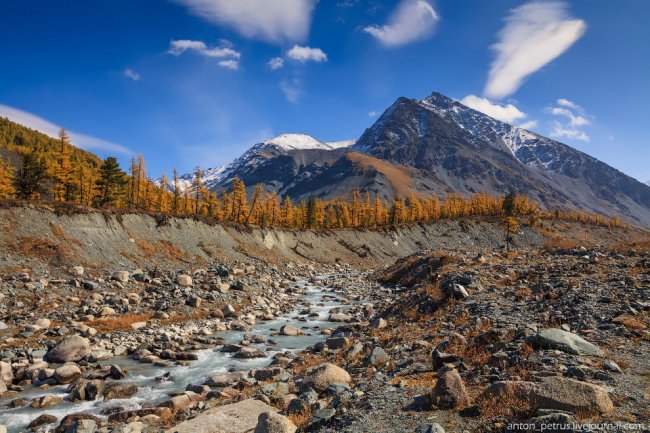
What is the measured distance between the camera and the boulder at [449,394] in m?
9.12

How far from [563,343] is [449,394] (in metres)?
5.20

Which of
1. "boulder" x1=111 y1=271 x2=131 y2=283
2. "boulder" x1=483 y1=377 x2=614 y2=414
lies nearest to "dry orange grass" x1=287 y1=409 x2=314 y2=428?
"boulder" x1=483 y1=377 x2=614 y2=414

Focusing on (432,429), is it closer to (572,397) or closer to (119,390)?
(572,397)

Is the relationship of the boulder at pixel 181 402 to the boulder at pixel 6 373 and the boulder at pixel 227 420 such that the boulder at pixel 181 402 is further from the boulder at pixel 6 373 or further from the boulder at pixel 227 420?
the boulder at pixel 6 373

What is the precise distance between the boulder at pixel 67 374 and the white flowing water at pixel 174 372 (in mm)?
446

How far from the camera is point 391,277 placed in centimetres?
5825

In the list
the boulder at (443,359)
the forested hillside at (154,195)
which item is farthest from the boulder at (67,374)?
the forested hillside at (154,195)

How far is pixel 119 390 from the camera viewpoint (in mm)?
16359

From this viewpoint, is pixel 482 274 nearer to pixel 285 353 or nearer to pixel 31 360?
pixel 285 353

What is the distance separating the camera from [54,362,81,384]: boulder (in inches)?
705

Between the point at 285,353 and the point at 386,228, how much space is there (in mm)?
101585

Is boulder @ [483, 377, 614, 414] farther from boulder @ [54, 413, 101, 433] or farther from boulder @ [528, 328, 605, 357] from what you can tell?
boulder @ [54, 413, 101, 433]

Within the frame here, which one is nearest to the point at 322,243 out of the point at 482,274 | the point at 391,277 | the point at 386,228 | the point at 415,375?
the point at 386,228

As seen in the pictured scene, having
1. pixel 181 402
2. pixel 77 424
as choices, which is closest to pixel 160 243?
pixel 181 402
